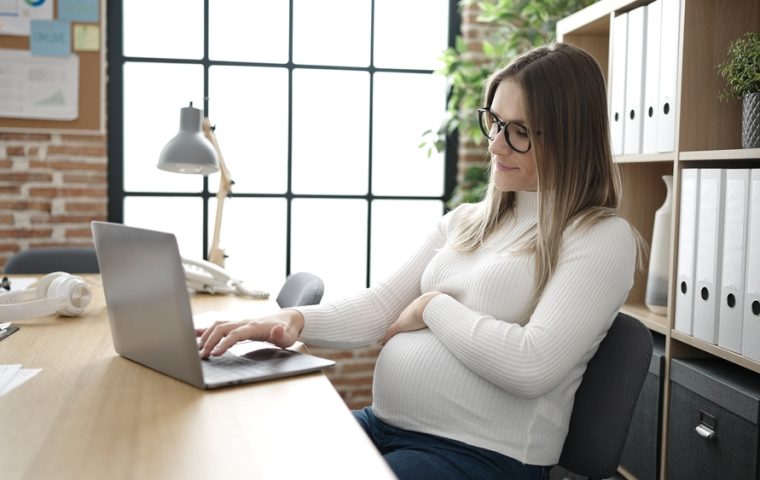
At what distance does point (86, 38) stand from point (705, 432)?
2.83 meters

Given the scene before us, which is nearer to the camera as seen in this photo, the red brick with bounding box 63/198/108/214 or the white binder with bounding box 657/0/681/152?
the white binder with bounding box 657/0/681/152

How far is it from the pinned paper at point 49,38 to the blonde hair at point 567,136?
2.39m

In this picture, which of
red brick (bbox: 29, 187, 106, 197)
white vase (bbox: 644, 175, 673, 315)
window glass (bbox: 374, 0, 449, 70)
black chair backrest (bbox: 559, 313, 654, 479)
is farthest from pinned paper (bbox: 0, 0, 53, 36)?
black chair backrest (bbox: 559, 313, 654, 479)

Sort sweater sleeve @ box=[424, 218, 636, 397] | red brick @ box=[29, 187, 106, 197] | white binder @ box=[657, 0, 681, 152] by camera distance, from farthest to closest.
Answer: red brick @ box=[29, 187, 106, 197] → white binder @ box=[657, 0, 681, 152] → sweater sleeve @ box=[424, 218, 636, 397]

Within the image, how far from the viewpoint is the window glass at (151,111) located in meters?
3.52

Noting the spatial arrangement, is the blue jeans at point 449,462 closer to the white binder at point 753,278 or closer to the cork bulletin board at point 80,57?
the white binder at point 753,278

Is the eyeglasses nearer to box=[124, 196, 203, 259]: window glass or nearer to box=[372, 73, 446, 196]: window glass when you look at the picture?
box=[372, 73, 446, 196]: window glass

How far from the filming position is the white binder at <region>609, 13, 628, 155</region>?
8.36 feet

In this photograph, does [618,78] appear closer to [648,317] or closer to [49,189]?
[648,317]

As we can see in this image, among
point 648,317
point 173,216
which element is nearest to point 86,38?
point 173,216

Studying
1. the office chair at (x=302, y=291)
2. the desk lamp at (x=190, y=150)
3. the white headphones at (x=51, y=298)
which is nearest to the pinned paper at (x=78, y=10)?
the desk lamp at (x=190, y=150)

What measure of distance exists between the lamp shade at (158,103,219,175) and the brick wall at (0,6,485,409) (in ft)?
3.19

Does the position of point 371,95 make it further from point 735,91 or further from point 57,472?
point 57,472

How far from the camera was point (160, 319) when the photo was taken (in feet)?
4.17
